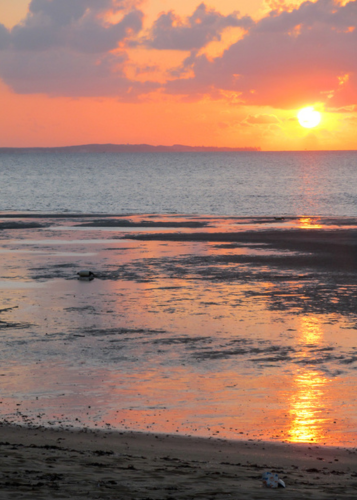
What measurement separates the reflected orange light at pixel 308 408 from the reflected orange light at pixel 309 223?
34002 millimetres

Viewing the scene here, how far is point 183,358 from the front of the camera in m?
16.4

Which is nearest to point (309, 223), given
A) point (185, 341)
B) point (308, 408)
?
point (185, 341)

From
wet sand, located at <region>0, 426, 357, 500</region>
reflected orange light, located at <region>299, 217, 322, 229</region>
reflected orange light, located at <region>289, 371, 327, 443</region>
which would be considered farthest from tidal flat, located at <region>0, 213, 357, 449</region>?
reflected orange light, located at <region>299, 217, 322, 229</region>

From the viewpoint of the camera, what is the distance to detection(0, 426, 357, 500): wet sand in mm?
8383

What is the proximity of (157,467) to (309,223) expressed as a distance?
149ft

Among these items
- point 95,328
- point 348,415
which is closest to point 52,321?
point 95,328

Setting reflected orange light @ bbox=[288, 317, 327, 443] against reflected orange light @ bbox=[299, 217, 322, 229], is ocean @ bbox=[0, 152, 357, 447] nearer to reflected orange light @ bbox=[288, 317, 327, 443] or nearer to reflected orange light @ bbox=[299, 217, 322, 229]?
reflected orange light @ bbox=[288, 317, 327, 443]

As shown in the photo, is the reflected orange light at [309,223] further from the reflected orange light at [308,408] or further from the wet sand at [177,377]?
the reflected orange light at [308,408]

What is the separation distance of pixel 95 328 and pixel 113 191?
3593 inches

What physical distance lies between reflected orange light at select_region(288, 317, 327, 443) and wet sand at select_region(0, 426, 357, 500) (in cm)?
62

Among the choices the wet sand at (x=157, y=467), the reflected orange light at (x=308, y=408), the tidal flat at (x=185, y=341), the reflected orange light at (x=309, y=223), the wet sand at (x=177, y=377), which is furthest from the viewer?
the reflected orange light at (x=309, y=223)

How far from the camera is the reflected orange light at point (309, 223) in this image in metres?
50.0

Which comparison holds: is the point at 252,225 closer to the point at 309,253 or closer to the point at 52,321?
the point at 309,253

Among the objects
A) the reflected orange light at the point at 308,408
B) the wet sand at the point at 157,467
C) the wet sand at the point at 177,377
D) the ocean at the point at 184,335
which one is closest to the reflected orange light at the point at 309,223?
the ocean at the point at 184,335
